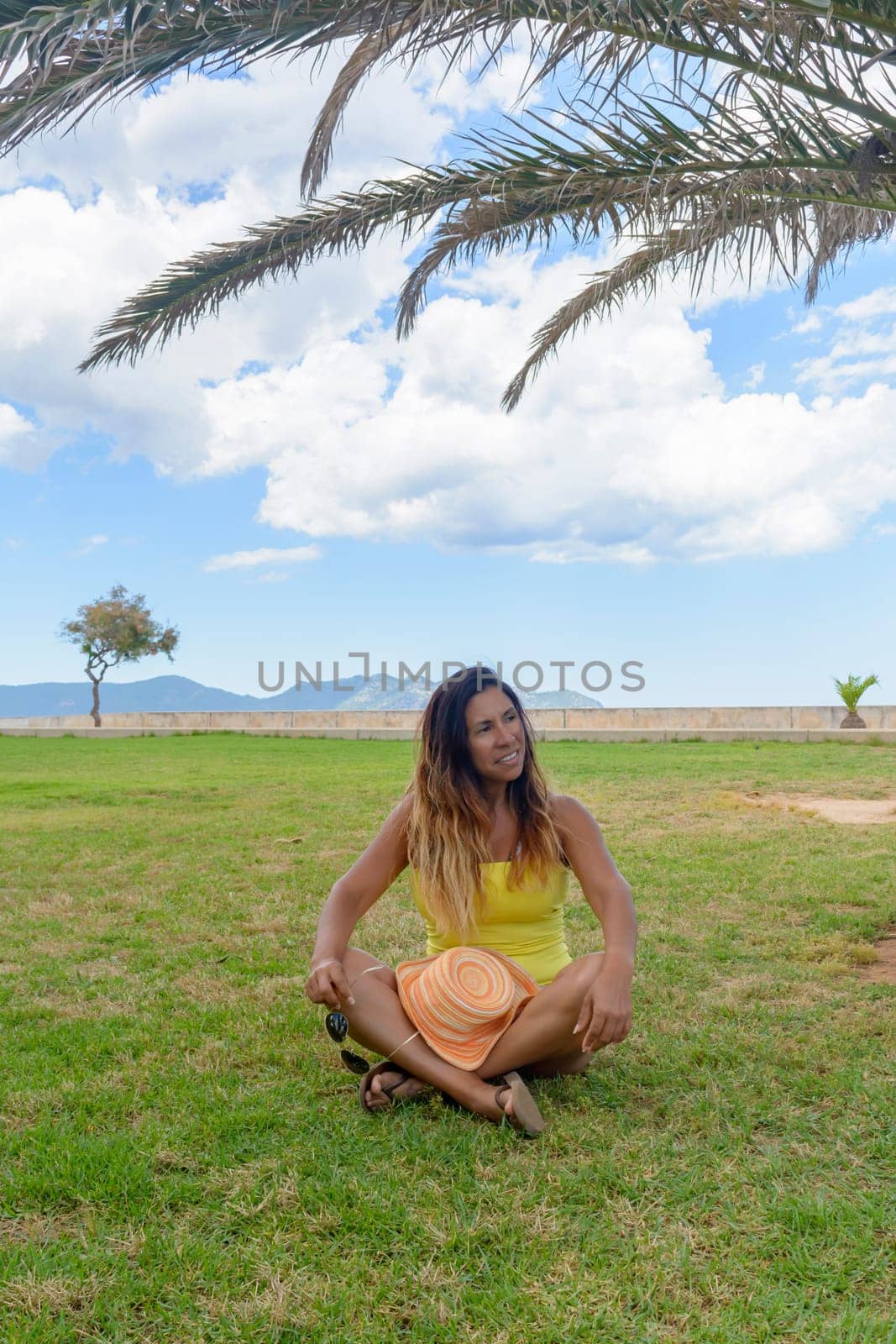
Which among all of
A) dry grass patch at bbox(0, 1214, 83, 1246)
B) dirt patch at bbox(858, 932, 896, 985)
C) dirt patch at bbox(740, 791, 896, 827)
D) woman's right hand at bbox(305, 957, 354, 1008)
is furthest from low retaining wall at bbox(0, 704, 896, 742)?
dry grass patch at bbox(0, 1214, 83, 1246)

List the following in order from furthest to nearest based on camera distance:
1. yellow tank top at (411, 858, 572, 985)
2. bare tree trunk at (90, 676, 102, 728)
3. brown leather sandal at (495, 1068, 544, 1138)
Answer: bare tree trunk at (90, 676, 102, 728), yellow tank top at (411, 858, 572, 985), brown leather sandal at (495, 1068, 544, 1138)

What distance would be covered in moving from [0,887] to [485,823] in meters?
5.20

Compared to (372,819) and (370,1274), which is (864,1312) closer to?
(370,1274)

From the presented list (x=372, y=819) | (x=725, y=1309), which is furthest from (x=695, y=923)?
(x=372, y=819)

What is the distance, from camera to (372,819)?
9.86 metres

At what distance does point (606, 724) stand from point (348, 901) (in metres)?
21.6

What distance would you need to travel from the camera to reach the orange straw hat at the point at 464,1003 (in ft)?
10.3

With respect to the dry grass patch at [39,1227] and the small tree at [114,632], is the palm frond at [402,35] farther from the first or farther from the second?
the small tree at [114,632]

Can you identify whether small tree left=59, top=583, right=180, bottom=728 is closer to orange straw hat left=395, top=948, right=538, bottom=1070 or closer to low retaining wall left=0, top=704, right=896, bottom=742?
low retaining wall left=0, top=704, right=896, bottom=742

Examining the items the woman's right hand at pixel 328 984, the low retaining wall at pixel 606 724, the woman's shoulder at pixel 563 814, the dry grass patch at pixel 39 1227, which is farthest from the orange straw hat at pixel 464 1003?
the low retaining wall at pixel 606 724

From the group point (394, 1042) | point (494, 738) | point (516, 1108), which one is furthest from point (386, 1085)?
point (494, 738)

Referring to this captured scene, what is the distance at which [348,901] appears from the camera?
3.32 meters

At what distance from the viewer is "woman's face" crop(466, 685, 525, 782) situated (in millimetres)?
3340

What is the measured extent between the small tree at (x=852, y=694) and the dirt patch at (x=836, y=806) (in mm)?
10984
